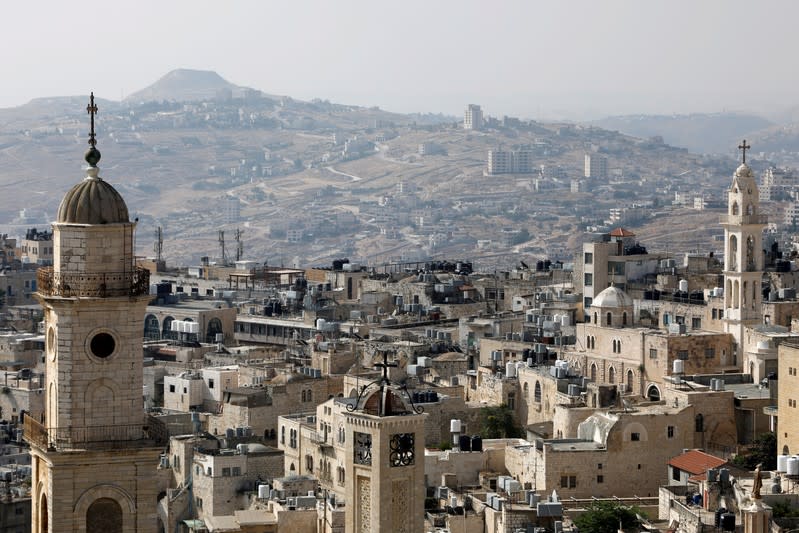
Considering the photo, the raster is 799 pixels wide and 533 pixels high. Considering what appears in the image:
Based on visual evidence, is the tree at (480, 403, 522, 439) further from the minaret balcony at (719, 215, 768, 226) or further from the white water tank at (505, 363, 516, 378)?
the minaret balcony at (719, 215, 768, 226)

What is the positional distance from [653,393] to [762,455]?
7070mm

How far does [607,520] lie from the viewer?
36.2 m

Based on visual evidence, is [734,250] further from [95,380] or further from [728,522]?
[95,380]

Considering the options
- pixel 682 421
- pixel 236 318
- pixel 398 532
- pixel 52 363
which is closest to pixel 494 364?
pixel 682 421

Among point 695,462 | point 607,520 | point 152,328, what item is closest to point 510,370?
point 695,462

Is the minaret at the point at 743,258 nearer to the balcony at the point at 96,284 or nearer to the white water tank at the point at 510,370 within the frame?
the white water tank at the point at 510,370

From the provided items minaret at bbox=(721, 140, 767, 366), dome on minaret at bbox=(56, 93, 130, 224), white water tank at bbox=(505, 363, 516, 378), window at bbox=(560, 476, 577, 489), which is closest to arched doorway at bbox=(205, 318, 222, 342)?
white water tank at bbox=(505, 363, 516, 378)

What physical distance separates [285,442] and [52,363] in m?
29.9

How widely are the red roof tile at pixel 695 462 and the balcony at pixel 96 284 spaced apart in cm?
2351

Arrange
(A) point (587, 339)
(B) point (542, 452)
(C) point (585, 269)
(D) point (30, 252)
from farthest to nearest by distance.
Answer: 1. (D) point (30, 252)
2. (C) point (585, 269)
3. (A) point (587, 339)
4. (B) point (542, 452)

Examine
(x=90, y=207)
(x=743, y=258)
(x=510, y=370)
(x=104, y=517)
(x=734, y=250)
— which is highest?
(x=90, y=207)

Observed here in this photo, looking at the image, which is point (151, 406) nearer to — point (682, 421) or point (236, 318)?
point (682, 421)

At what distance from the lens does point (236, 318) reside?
77875mm

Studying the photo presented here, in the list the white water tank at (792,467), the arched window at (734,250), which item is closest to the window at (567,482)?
the white water tank at (792,467)
